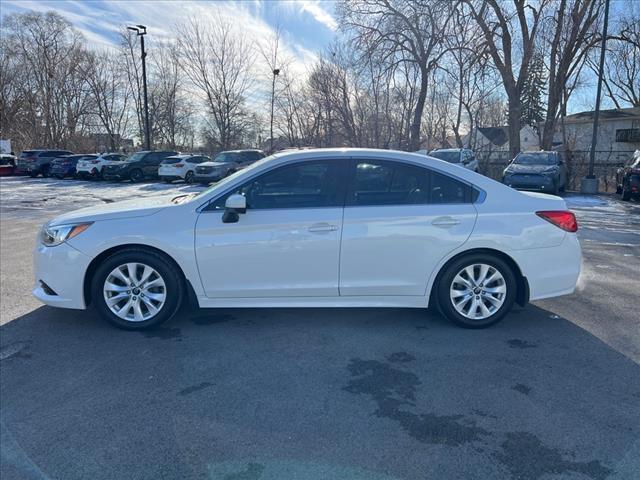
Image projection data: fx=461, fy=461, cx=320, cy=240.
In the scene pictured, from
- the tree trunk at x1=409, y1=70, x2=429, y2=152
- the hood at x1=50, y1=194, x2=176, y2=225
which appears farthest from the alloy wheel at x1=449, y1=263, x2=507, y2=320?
the tree trunk at x1=409, y1=70, x2=429, y2=152

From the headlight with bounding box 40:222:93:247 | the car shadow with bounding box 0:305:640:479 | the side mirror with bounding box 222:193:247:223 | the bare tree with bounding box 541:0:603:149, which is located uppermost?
the bare tree with bounding box 541:0:603:149

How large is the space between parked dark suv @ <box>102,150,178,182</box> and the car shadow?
76.7ft

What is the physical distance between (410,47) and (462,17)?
505cm

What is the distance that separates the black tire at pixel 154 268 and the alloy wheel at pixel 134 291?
0.09 feet

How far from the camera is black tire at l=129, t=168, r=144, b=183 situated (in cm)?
2620

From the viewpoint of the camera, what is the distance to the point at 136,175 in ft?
86.3

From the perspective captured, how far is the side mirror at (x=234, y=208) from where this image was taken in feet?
12.8

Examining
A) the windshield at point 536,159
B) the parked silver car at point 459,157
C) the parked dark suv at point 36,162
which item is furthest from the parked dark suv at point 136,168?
the windshield at point 536,159

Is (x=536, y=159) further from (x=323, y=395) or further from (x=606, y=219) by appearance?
(x=323, y=395)

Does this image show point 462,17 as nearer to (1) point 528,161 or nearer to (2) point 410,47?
(2) point 410,47

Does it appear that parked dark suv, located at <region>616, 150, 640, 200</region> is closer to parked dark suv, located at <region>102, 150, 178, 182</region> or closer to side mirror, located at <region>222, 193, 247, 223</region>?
side mirror, located at <region>222, 193, 247, 223</region>

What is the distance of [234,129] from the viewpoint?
135ft

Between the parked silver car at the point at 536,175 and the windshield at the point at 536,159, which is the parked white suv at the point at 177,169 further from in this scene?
the windshield at the point at 536,159

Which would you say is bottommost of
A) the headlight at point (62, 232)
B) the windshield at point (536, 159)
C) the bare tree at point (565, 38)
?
the headlight at point (62, 232)
